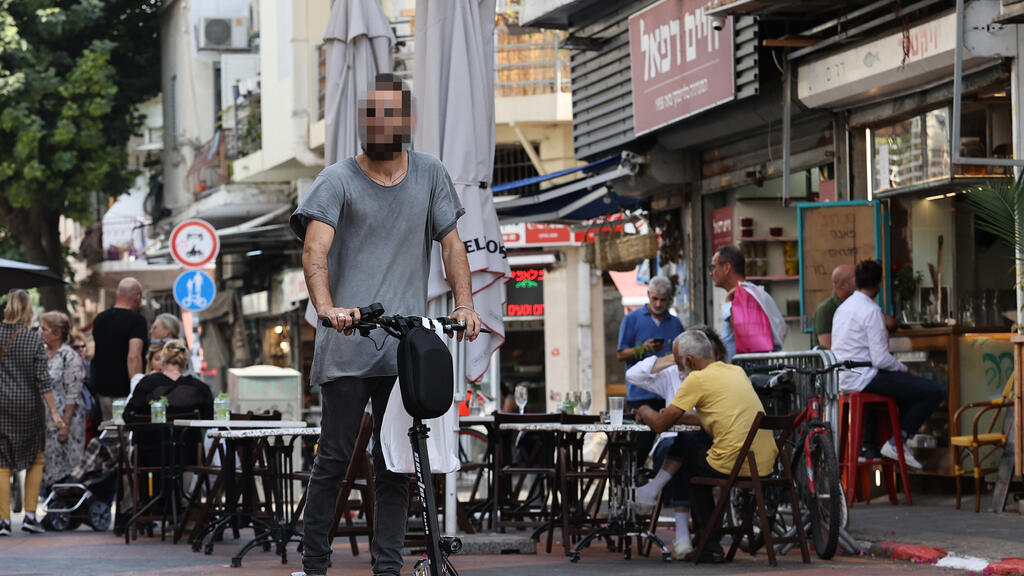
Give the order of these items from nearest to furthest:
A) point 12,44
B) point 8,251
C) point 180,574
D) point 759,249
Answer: point 180,574, point 759,249, point 12,44, point 8,251

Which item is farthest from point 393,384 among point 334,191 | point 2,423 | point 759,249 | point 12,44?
point 12,44

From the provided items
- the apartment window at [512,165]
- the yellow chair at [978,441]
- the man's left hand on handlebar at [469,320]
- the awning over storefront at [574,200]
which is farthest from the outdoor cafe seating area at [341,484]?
the apartment window at [512,165]

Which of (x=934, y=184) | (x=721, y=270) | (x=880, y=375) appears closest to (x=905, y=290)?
(x=934, y=184)

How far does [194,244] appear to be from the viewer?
20.9m

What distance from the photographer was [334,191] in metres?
6.76

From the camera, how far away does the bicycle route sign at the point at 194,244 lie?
67.7ft

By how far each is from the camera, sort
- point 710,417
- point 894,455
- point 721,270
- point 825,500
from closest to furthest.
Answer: point 710,417
point 825,500
point 721,270
point 894,455

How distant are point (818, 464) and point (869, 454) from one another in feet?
11.0

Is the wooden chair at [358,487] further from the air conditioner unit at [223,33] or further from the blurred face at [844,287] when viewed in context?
the air conditioner unit at [223,33]

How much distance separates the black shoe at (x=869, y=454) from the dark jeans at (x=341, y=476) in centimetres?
707

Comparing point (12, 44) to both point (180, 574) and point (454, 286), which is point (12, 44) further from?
point (454, 286)

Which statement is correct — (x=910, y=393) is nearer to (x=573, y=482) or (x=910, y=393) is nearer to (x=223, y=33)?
(x=573, y=482)

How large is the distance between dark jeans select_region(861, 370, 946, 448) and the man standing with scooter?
6.76 metres

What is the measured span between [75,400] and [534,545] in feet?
17.7
